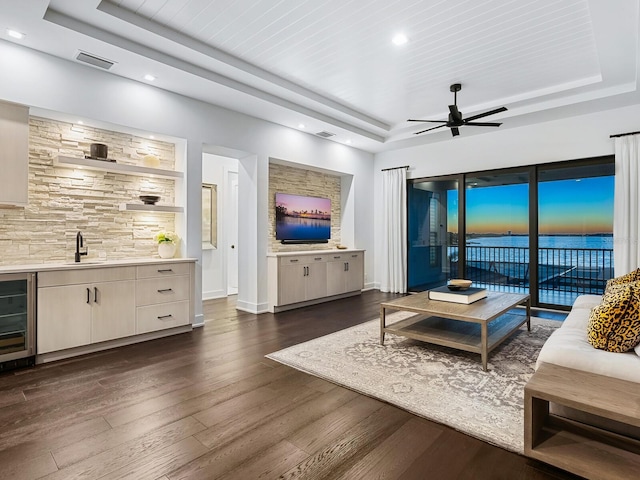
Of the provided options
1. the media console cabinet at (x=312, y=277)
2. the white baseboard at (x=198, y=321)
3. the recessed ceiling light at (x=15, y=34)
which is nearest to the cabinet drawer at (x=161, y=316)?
the white baseboard at (x=198, y=321)

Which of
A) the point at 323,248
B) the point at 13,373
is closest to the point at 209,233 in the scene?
the point at 323,248

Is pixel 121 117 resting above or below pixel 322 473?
above

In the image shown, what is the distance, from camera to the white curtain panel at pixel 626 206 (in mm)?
4484

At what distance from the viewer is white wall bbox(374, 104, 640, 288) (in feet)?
15.7

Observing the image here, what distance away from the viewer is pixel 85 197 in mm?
3811

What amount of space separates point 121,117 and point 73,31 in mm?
957

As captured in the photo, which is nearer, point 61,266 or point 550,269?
point 61,266

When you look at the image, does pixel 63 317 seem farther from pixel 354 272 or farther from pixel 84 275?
pixel 354 272

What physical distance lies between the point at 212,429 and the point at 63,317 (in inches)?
83.9

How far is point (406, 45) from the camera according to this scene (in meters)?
3.50

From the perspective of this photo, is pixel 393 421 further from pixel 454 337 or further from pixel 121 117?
pixel 121 117

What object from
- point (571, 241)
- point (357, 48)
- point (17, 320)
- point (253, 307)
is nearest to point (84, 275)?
point (17, 320)

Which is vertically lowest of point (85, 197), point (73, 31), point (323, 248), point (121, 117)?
point (323, 248)

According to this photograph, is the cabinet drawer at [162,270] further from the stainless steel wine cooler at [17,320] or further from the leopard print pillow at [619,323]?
the leopard print pillow at [619,323]
